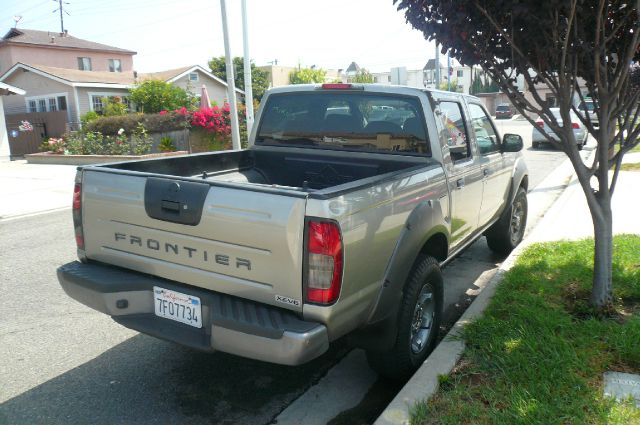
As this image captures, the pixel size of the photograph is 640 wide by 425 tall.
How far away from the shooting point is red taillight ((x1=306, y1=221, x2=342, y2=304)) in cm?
260

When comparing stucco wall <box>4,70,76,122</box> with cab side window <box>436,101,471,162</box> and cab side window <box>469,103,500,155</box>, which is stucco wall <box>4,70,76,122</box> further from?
cab side window <box>436,101,471,162</box>

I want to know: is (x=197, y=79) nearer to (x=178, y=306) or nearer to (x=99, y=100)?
(x=99, y=100)

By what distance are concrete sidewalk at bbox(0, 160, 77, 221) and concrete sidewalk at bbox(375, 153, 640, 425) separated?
8.64 metres

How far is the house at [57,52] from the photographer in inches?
1604

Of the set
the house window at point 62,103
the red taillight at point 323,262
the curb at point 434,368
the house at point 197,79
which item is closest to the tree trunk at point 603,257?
the curb at point 434,368

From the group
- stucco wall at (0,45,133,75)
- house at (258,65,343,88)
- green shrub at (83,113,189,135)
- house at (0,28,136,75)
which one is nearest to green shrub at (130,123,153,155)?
green shrub at (83,113,189,135)

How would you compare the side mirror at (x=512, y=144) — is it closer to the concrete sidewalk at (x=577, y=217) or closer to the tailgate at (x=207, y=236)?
the concrete sidewalk at (x=577, y=217)

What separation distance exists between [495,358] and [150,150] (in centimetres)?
1864

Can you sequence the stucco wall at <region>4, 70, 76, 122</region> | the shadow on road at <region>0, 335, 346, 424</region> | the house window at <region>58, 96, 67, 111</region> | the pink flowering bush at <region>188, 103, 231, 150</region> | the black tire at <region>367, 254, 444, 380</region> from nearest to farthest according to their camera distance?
the shadow on road at <region>0, 335, 346, 424</region> < the black tire at <region>367, 254, 444, 380</region> < the pink flowering bush at <region>188, 103, 231, 150</region> < the stucco wall at <region>4, 70, 76, 122</region> < the house window at <region>58, 96, 67, 111</region>

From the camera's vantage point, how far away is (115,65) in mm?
45531

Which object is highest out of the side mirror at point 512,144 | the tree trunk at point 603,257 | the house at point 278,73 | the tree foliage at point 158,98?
the house at point 278,73

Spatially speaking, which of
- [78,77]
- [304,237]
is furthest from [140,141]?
[304,237]

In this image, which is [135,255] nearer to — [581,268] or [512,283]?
[512,283]

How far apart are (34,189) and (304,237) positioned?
12.5 meters
